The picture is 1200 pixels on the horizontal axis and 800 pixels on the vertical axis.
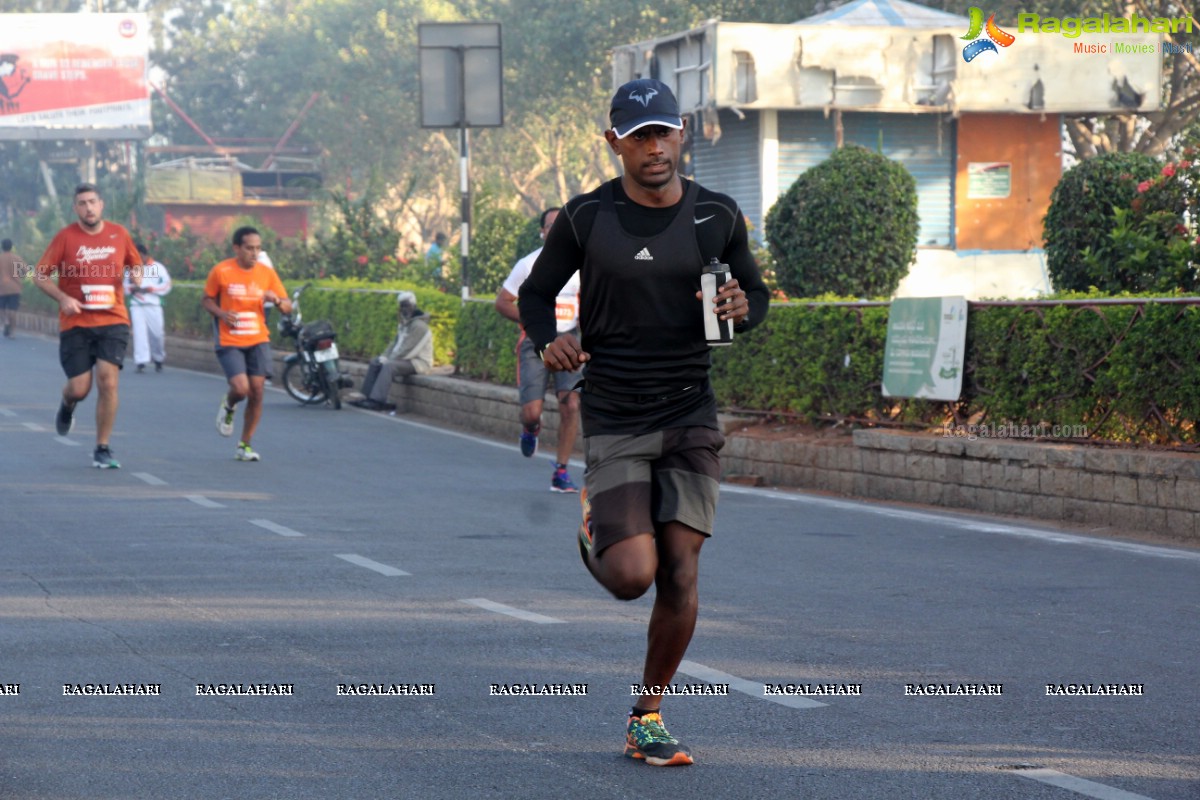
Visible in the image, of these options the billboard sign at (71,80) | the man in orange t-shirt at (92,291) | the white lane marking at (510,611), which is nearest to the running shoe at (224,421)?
the man in orange t-shirt at (92,291)

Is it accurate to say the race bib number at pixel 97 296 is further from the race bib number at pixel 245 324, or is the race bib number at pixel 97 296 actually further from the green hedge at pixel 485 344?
the green hedge at pixel 485 344

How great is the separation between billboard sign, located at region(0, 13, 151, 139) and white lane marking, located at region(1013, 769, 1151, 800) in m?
58.3

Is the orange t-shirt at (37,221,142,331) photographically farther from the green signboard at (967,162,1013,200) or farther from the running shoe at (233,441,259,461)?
the green signboard at (967,162,1013,200)

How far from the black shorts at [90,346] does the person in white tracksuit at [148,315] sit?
13.5 meters

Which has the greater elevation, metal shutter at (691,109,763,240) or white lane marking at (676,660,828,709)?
metal shutter at (691,109,763,240)

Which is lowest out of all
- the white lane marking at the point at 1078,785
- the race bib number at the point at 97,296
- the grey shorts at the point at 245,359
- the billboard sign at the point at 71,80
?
the white lane marking at the point at 1078,785

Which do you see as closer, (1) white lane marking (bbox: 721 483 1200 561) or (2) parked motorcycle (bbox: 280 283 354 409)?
(1) white lane marking (bbox: 721 483 1200 561)

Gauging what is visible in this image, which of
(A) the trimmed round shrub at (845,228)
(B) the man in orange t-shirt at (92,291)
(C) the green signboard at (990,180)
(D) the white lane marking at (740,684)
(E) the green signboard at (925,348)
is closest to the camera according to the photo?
(D) the white lane marking at (740,684)

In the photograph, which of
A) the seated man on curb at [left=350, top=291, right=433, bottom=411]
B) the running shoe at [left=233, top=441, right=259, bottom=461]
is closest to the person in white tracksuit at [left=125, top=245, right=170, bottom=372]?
the seated man on curb at [left=350, top=291, right=433, bottom=411]

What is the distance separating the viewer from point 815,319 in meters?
14.5

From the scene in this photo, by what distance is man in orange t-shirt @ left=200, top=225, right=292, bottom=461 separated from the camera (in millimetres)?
14883

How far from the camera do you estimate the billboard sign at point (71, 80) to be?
5997cm

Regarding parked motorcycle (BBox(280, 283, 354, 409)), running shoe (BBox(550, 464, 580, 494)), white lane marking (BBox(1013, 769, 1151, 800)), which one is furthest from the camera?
parked motorcycle (BBox(280, 283, 354, 409))

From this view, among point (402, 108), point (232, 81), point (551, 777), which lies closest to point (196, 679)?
point (551, 777)
